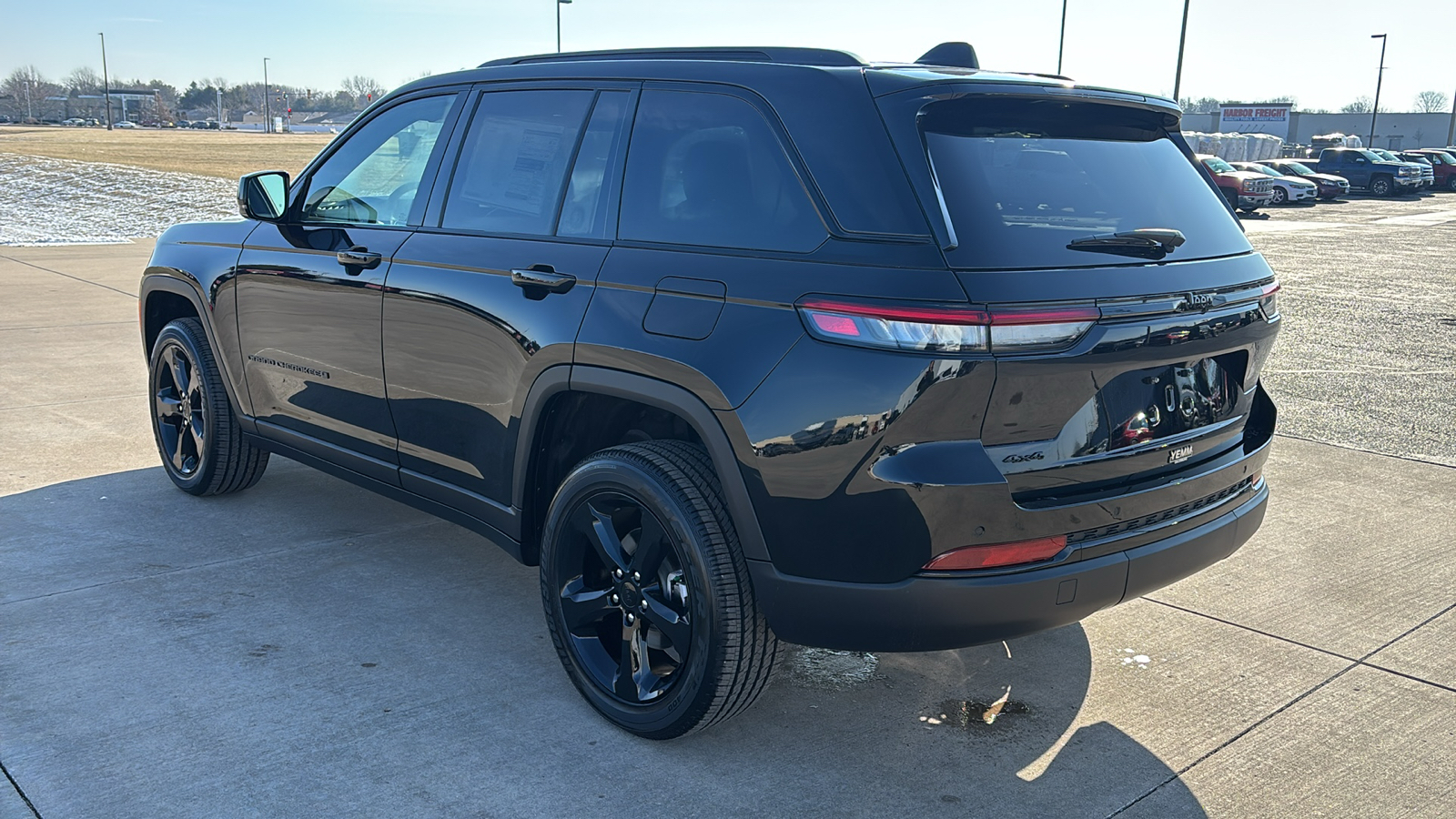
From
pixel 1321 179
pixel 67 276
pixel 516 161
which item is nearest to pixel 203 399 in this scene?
pixel 516 161

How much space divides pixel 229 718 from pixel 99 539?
190 centimetres

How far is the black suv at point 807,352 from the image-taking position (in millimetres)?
2723

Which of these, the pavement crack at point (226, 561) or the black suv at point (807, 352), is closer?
the black suv at point (807, 352)

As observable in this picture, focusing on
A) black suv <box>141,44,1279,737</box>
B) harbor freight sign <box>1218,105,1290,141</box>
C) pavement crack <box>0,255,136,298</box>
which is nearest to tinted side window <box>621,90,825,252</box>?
black suv <box>141,44,1279,737</box>

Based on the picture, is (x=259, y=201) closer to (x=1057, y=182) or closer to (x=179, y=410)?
(x=179, y=410)

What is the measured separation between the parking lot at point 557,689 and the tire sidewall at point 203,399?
0.11m

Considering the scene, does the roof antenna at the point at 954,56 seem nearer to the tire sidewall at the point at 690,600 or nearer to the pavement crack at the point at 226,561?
the tire sidewall at the point at 690,600

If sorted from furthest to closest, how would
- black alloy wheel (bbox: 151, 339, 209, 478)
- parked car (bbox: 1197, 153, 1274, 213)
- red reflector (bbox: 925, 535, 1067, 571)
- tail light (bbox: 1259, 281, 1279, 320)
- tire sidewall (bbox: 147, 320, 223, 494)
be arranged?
parked car (bbox: 1197, 153, 1274, 213) < black alloy wheel (bbox: 151, 339, 209, 478) < tire sidewall (bbox: 147, 320, 223, 494) < tail light (bbox: 1259, 281, 1279, 320) < red reflector (bbox: 925, 535, 1067, 571)

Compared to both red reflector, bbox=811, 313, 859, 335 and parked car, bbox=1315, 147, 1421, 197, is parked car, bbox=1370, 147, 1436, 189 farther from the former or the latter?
red reflector, bbox=811, 313, 859, 335

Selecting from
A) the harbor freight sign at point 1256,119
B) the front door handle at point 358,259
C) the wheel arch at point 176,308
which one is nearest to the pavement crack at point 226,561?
the wheel arch at point 176,308

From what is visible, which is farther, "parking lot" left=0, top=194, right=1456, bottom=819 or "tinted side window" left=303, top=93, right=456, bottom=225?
"tinted side window" left=303, top=93, right=456, bottom=225

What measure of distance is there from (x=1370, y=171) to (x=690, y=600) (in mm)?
46737

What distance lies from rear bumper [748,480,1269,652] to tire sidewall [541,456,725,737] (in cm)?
15

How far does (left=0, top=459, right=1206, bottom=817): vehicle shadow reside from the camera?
3.00 metres
